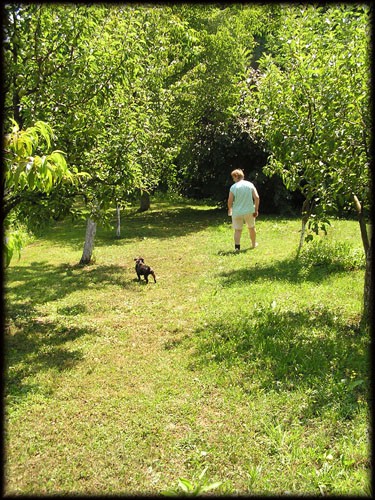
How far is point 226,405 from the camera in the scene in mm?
4488

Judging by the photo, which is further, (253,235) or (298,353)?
(253,235)

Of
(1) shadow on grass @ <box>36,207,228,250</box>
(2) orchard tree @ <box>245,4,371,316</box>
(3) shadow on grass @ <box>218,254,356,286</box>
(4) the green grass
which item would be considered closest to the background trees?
(2) orchard tree @ <box>245,4,371,316</box>

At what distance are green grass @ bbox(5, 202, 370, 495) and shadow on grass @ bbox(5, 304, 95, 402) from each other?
3 cm

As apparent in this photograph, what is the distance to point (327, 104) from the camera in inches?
221

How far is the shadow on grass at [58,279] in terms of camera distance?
9.68 meters

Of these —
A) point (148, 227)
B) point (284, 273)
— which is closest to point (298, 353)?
point (284, 273)

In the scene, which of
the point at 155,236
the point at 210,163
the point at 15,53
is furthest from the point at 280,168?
the point at 210,163

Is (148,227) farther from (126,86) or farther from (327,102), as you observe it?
(327,102)

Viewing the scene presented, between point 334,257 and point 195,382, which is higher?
point 334,257

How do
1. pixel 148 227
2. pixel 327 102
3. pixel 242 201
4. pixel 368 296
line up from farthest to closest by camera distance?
pixel 148 227 → pixel 242 201 → pixel 368 296 → pixel 327 102

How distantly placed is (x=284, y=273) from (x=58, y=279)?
233 inches

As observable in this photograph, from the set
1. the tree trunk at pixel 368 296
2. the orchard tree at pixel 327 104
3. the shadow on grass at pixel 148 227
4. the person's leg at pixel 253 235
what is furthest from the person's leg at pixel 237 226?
the tree trunk at pixel 368 296

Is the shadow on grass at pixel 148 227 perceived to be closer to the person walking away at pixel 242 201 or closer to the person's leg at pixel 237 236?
the person's leg at pixel 237 236

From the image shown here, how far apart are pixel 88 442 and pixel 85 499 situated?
690 mm
